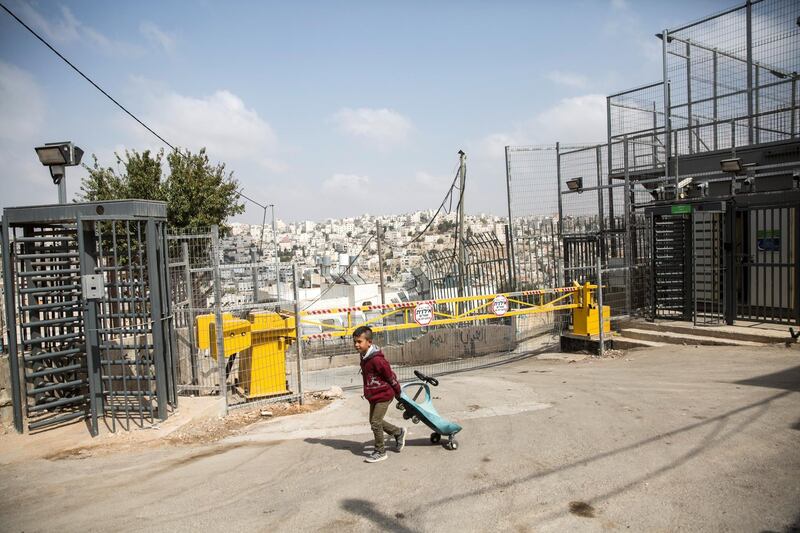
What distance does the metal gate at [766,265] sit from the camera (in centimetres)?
1281

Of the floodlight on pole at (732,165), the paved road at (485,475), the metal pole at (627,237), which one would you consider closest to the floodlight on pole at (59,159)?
the paved road at (485,475)

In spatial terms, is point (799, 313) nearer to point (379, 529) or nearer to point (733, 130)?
point (733, 130)

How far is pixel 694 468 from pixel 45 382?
8.51 metres

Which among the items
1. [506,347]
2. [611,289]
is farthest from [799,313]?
[506,347]

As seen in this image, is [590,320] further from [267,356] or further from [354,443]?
[354,443]

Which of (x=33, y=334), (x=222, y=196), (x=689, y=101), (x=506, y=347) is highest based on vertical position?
(x=689, y=101)

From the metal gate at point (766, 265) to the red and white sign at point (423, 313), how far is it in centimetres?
732

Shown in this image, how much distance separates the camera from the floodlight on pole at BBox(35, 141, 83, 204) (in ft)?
27.6

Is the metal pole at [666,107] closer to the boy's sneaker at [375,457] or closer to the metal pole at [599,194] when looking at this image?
the metal pole at [599,194]

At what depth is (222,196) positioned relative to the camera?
68.6ft

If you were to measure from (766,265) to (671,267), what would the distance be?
213 centimetres

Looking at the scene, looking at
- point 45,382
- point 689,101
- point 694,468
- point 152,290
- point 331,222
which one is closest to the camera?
point 694,468

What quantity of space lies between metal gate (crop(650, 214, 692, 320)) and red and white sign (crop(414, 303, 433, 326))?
6.54m

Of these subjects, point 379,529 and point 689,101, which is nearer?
point 379,529
